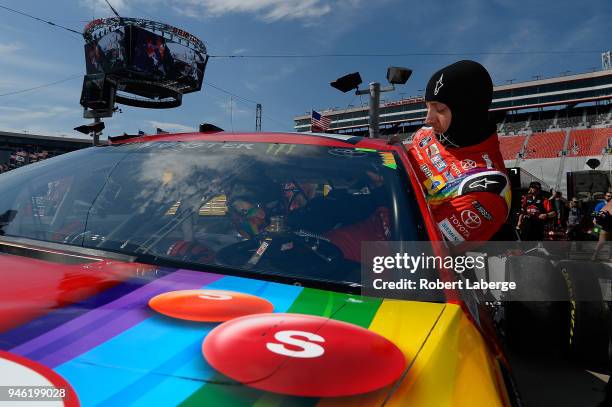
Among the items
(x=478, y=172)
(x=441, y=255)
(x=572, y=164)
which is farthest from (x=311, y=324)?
(x=572, y=164)

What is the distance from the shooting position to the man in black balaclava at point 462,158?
1715 mm

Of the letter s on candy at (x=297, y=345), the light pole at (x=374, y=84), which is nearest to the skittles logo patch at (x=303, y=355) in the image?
the letter s on candy at (x=297, y=345)

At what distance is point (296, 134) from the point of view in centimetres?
179

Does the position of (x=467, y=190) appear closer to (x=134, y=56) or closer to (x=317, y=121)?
(x=317, y=121)

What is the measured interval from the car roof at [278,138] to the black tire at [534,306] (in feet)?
3.89

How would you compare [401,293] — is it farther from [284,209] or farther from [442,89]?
[442,89]

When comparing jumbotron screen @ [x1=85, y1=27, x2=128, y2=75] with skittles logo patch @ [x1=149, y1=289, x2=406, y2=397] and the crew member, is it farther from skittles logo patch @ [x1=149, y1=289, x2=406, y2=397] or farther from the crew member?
skittles logo patch @ [x1=149, y1=289, x2=406, y2=397]

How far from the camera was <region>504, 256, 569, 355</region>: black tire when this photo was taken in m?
2.21

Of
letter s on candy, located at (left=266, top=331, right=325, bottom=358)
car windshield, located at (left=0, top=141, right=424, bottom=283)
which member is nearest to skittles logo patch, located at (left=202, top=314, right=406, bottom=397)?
letter s on candy, located at (left=266, top=331, right=325, bottom=358)

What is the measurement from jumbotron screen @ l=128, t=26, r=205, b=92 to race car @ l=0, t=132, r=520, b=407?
30553mm

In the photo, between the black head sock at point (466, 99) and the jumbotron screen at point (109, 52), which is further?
the jumbotron screen at point (109, 52)

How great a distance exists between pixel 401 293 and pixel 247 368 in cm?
51

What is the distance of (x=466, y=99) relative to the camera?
2.10 meters

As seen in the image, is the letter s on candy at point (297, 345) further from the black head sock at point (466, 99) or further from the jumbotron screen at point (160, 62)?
the jumbotron screen at point (160, 62)
